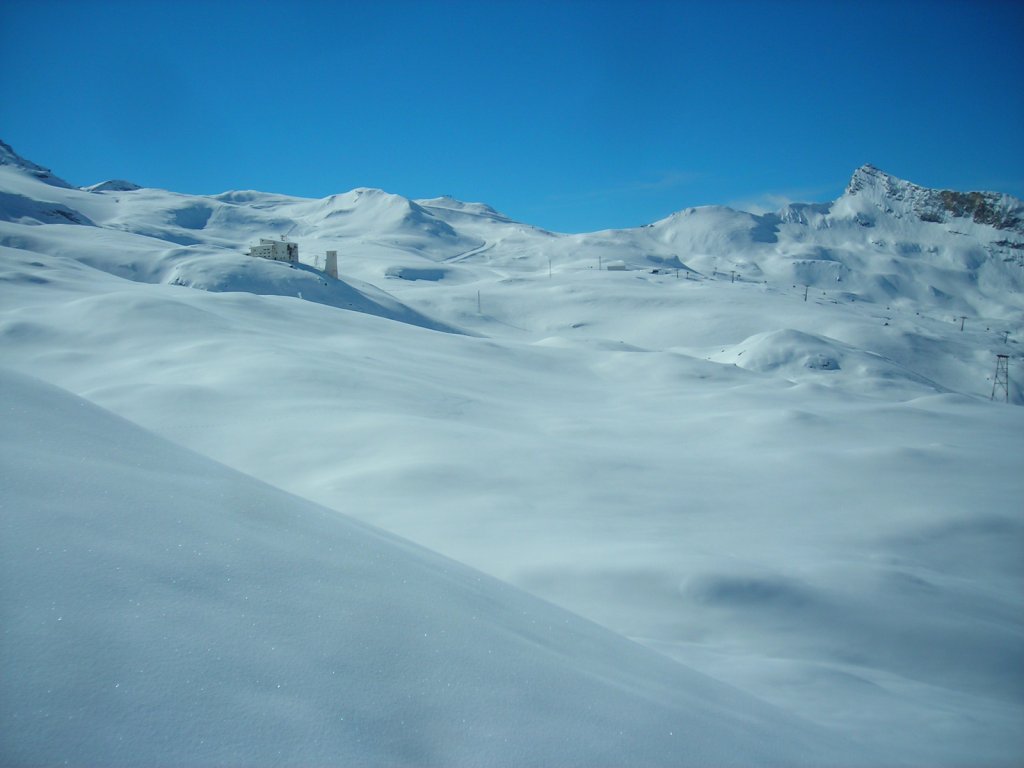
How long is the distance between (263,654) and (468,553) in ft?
14.2

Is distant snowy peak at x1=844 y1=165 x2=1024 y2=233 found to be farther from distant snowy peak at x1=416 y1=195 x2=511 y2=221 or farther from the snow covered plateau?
the snow covered plateau

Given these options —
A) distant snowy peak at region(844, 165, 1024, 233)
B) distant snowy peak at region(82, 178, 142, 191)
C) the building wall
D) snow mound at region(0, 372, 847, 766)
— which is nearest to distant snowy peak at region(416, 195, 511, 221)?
distant snowy peak at region(82, 178, 142, 191)

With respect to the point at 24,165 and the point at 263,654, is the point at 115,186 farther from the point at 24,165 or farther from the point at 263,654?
the point at 263,654

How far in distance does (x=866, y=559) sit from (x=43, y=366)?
1409 centimetres

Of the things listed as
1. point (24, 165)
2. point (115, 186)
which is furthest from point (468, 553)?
point (115, 186)

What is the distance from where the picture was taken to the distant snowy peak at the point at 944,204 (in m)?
180

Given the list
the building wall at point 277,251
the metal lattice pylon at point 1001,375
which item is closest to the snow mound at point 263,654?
the building wall at point 277,251

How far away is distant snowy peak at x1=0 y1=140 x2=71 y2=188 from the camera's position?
104 m

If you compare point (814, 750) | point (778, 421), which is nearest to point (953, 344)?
point (778, 421)

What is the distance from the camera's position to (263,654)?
215 cm

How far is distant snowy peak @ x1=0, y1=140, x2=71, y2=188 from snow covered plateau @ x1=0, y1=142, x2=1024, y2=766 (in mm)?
103540

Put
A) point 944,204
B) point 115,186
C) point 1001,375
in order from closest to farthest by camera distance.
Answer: point 1001,375
point 115,186
point 944,204

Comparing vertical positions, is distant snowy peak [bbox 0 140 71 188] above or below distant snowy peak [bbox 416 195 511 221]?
below

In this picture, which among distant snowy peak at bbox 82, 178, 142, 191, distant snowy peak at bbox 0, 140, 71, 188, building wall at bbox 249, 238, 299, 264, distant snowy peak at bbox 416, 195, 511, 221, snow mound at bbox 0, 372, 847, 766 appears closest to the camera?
snow mound at bbox 0, 372, 847, 766
